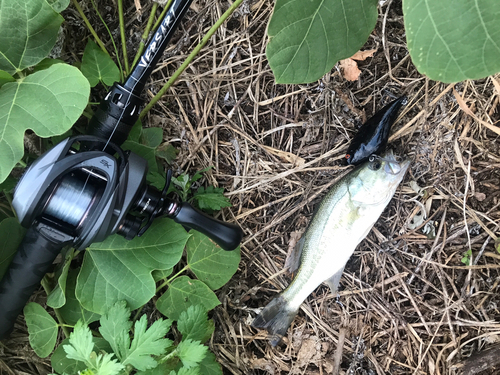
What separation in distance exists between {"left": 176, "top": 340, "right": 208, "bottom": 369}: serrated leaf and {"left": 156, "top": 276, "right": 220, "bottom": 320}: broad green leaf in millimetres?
303

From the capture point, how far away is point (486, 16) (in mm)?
988

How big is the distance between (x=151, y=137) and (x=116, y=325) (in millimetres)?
1067

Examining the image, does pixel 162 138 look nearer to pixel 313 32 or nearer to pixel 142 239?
pixel 142 239

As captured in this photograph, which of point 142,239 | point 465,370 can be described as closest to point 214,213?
point 142,239

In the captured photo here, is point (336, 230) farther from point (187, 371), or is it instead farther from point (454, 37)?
point (454, 37)

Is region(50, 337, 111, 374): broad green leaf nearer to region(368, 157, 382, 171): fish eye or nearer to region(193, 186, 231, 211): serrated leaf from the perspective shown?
region(193, 186, 231, 211): serrated leaf

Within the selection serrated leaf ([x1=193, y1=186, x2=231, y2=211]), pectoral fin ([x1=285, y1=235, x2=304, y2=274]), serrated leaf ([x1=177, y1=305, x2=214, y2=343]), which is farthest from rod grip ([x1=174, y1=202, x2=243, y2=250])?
pectoral fin ([x1=285, y1=235, x2=304, y2=274])

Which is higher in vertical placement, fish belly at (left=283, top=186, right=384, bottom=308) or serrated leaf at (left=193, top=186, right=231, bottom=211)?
serrated leaf at (left=193, top=186, right=231, bottom=211)

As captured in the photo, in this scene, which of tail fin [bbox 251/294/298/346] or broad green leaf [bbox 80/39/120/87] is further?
tail fin [bbox 251/294/298/346]

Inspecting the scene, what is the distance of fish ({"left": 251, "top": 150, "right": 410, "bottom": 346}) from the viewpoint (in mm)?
1889

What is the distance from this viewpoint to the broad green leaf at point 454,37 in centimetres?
99

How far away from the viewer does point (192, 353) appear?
1.71m

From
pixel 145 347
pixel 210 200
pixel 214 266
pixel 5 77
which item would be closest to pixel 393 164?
pixel 210 200

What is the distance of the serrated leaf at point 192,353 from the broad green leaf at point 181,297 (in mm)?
303
